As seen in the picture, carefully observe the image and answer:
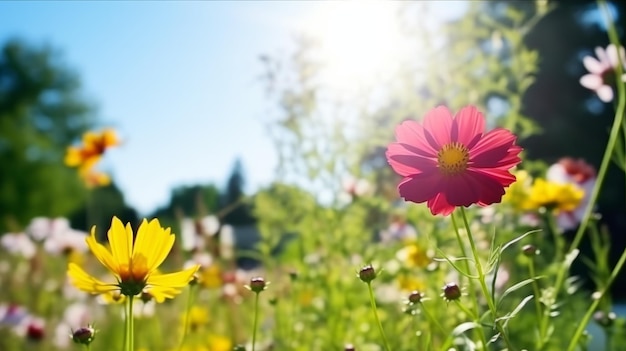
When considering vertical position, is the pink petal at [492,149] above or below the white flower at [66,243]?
below

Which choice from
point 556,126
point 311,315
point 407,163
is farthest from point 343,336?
point 556,126

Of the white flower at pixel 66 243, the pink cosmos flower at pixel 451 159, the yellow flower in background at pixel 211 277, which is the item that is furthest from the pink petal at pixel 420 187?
the white flower at pixel 66 243

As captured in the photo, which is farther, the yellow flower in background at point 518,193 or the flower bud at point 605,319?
the yellow flower in background at point 518,193

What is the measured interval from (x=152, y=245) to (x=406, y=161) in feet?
0.75

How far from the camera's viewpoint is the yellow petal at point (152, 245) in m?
0.71

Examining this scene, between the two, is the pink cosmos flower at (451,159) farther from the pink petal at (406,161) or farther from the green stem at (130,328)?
the green stem at (130,328)

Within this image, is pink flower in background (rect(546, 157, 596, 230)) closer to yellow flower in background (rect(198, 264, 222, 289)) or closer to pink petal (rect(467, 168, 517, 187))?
pink petal (rect(467, 168, 517, 187))

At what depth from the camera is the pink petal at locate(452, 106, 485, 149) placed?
26.3 inches

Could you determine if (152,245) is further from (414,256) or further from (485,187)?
(414,256)

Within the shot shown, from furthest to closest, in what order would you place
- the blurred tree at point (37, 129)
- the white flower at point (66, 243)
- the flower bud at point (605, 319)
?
the blurred tree at point (37, 129) → the white flower at point (66, 243) → the flower bud at point (605, 319)

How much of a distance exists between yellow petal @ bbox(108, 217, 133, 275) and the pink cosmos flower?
9.3 inches

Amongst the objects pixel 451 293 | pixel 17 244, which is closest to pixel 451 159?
pixel 451 293

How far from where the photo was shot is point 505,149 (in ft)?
2.14

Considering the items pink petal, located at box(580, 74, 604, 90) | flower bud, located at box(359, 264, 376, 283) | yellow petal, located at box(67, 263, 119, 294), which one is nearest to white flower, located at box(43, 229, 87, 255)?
pink petal, located at box(580, 74, 604, 90)
